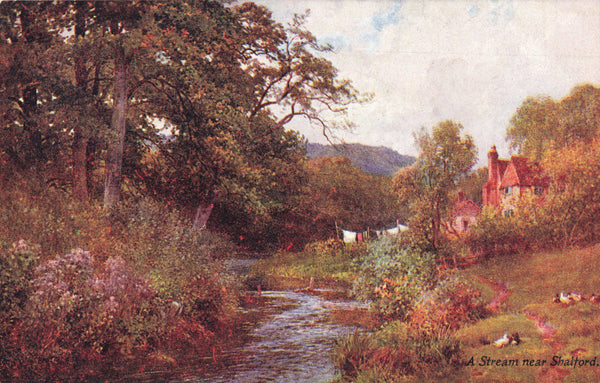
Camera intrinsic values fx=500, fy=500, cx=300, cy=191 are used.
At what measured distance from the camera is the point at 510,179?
49.4 m

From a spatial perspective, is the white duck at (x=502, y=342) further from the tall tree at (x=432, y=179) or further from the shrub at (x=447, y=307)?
the tall tree at (x=432, y=179)

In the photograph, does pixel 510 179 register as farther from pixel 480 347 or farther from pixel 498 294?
pixel 480 347

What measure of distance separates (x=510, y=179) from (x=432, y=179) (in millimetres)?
23388

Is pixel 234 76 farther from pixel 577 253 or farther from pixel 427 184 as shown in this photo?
pixel 577 253

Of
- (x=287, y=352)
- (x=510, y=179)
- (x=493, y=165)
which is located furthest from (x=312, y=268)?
(x=493, y=165)

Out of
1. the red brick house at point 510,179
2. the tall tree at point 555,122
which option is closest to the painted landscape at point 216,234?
the tall tree at point 555,122

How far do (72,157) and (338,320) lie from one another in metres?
10.8

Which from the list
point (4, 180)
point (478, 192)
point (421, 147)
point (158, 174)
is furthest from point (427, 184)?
point (478, 192)

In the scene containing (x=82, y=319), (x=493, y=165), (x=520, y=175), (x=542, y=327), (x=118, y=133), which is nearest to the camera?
(x=82, y=319)

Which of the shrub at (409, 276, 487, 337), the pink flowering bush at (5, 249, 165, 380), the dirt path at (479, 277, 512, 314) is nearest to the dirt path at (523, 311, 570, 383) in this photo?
the shrub at (409, 276, 487, 337)

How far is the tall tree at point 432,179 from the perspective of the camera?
27484 millimetres

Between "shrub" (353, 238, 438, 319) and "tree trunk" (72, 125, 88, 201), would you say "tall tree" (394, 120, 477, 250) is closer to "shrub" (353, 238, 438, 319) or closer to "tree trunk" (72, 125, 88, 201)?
"shrub" (353, 238, 438, 319)

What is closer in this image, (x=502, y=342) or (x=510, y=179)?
(x=502, y=342)

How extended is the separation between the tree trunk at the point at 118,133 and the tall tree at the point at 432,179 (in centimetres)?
1513
